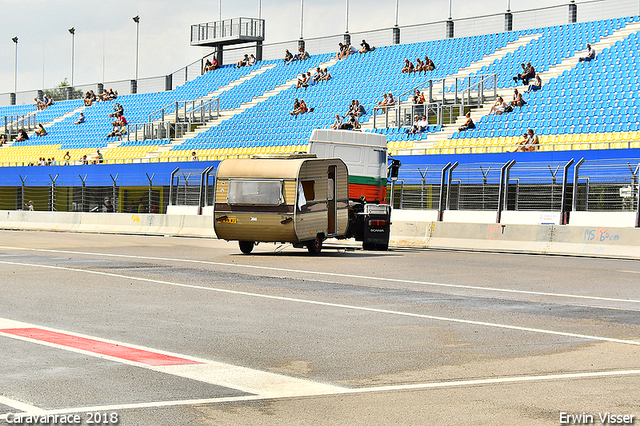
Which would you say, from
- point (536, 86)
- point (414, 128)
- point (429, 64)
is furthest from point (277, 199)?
point (429, 64)

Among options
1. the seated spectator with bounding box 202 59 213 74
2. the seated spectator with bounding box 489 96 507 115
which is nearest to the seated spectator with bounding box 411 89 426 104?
the seated spectator with bounding box 489 96 507 115

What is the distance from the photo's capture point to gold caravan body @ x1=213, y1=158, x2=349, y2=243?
21672 millimetres

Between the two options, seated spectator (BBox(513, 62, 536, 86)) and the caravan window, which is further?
seated spectator (BBox(513, 62, 536, 86))

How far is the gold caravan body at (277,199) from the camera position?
21672 mm

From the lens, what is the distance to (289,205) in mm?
21562

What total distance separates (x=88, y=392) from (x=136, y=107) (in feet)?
182

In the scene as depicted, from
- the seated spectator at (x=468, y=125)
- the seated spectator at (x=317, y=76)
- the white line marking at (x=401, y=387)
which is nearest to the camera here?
the white line marking at (x=401, y=387)

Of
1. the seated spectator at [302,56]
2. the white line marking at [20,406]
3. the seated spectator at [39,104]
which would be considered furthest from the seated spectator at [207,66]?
the white line marking at [20,406]

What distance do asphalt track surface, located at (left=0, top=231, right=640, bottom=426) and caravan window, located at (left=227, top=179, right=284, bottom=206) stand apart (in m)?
4.46

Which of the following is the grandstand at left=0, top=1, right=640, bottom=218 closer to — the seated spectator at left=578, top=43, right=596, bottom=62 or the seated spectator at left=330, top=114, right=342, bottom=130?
the seated spectator at left=578, top=43, right=596, bottom=62

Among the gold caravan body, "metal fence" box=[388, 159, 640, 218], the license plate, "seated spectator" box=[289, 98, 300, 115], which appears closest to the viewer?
the gold caravan body

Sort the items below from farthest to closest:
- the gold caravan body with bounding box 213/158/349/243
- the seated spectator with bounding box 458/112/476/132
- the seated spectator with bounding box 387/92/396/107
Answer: the seated spectator with bounding box 387/92/396/107
the seated spectator with bounding box 458/112/476/132
the gold caravan body with bounding box 213/158/349/243

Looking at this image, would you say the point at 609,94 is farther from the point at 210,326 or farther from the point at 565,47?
the point at 210,326

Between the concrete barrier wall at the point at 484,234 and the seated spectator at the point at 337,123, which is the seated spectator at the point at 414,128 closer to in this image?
the seated spectator at the point at 337,123
